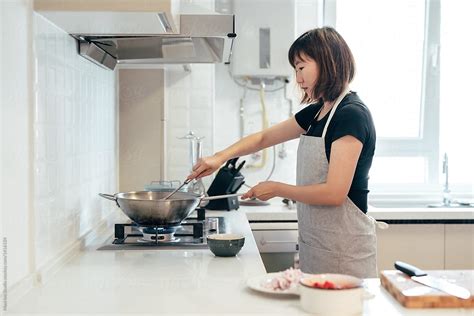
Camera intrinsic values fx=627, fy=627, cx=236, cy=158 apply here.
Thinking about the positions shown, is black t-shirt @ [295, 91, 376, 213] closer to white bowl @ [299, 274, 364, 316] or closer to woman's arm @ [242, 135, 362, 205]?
woman's arm @ [242, 135, 362, 205]

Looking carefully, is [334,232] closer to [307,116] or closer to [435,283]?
[307,116]

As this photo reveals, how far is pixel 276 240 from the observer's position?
2904 mm

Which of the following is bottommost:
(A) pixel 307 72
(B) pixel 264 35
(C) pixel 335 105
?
(C) pixel 335 105

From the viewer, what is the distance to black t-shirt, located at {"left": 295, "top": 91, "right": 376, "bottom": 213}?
1.92m

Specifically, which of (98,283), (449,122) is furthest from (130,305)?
(449,122)

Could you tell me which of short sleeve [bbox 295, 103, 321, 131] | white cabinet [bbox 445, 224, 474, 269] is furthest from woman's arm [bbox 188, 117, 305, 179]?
white cabinet [bbox 445, 224, 474, 269]

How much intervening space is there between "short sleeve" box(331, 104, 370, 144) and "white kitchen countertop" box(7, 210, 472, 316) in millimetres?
467

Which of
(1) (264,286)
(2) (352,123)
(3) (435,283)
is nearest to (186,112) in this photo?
(2) (352,123)

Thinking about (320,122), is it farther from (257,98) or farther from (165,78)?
(257,98)

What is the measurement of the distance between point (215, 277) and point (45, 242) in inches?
18.6

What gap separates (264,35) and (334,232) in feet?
5.50

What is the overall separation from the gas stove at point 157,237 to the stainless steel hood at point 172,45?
2.08 feet

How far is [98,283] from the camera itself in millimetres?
Result: 1556

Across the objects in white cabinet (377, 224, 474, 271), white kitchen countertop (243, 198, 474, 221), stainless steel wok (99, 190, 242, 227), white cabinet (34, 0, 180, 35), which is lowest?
white cabinet (377, 224, 474, 271)
